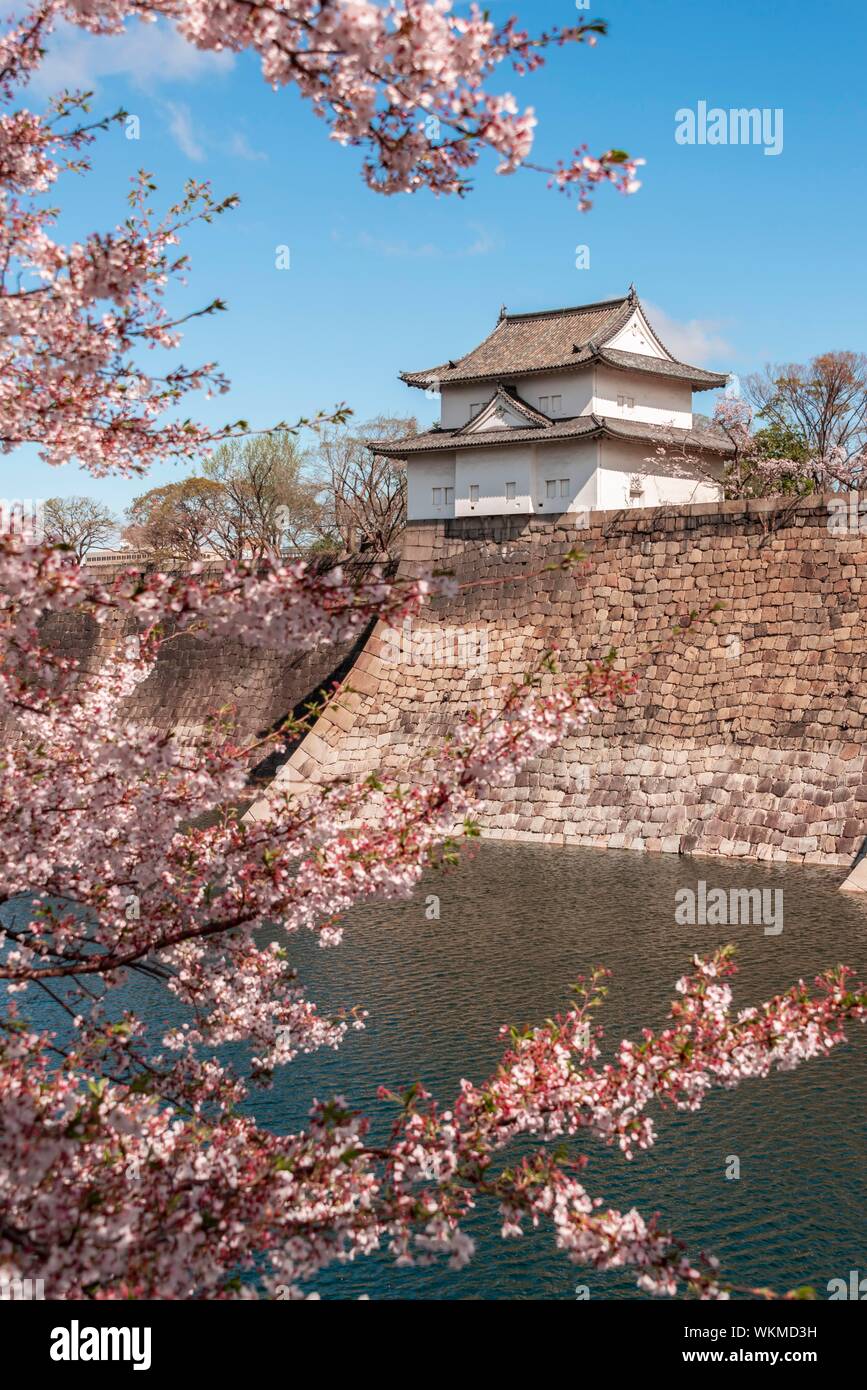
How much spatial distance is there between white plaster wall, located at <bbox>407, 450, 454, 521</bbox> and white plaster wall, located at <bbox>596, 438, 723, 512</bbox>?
13.6 feet

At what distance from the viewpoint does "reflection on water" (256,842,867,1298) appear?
28.1 ft

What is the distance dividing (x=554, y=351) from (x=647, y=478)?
13.0 feet

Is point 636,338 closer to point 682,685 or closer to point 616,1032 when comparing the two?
point 682,685

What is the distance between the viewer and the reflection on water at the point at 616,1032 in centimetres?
857

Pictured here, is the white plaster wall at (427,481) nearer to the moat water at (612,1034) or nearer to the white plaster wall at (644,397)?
the white plaster wall at (644,397)

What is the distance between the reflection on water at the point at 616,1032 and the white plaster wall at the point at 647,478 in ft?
37.3

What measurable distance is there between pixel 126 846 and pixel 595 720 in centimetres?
1930

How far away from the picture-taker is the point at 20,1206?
3814 millimetres

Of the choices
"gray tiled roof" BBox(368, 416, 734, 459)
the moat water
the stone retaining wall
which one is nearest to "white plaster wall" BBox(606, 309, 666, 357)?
"gray tiled roof" BBox(368, 416, 734, 459)

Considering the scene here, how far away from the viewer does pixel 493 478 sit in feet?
105

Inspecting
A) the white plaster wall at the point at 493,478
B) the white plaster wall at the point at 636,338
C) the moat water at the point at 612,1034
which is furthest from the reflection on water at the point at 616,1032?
the white plaster wall at the point at 636,338

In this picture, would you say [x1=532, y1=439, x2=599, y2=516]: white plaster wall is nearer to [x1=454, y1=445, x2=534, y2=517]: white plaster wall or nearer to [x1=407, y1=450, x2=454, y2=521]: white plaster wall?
[x1=454, y1=445, x2=534, y2=517]: white plaster wall
